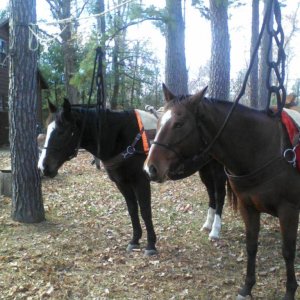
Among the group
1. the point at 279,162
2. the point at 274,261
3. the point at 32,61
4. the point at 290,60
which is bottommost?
the point at 274,261

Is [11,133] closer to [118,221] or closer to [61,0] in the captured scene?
[118,221]

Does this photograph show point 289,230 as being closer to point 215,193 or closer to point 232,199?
point 232,199

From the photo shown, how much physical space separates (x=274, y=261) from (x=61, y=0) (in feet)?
70.5

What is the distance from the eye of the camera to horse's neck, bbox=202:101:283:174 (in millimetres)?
3084

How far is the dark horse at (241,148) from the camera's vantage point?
2.89 m

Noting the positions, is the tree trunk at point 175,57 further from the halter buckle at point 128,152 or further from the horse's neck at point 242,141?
the horse's neck at point 242,141

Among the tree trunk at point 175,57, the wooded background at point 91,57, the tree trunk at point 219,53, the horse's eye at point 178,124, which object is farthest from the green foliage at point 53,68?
the horse's eye at point 178,124

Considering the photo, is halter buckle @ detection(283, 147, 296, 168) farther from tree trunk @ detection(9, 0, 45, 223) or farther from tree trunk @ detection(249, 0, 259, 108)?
tree trunk @ detection(249, 0, 259, 108)

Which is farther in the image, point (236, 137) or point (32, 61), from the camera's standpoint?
point (32, 61)

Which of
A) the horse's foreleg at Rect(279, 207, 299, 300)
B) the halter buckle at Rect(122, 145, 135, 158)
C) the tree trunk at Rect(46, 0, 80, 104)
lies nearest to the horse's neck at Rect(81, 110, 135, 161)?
the halter buckle at Rect(122, 145, 135, 158)

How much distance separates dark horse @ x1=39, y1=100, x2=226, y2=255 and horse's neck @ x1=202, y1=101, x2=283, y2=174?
1332mm

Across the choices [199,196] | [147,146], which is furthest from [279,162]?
[199,196]

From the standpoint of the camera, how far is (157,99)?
2767 centimetres

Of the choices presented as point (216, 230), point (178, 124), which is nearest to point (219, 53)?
point (216, 230)
